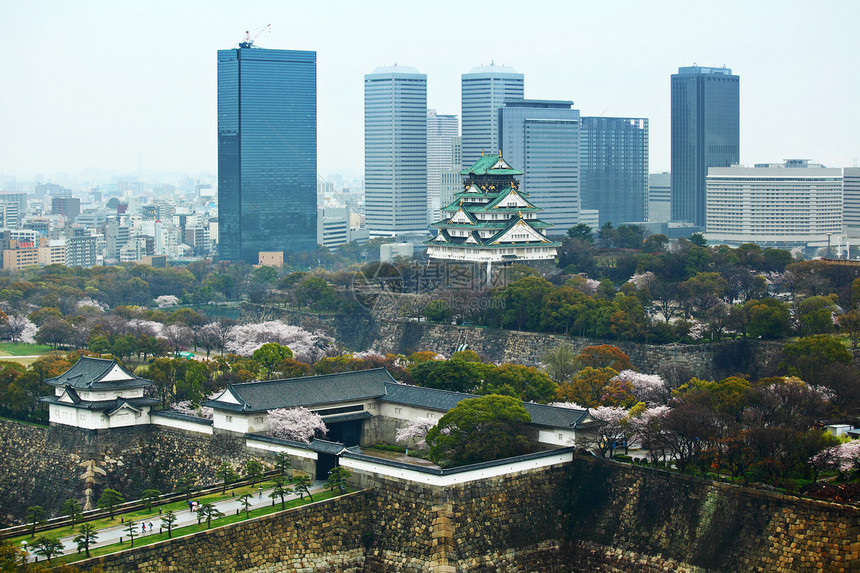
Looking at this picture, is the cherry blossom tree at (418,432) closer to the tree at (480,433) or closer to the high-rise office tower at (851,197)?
the tree at (480,433)

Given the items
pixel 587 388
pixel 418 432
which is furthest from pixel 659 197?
pixel 418 432

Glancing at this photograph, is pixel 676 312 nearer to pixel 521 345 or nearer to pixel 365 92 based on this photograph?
pixel 521 345

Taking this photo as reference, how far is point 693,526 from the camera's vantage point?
2983cm

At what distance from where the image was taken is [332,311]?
65000 mm

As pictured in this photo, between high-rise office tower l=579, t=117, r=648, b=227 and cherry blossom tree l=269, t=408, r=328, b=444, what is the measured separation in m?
120

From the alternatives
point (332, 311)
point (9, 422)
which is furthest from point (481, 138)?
point (9, 422)

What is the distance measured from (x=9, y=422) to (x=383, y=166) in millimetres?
93873

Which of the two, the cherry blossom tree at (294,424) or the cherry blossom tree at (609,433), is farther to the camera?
the cherry blossom tree at (294,424)

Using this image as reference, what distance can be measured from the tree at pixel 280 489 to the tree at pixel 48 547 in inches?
205

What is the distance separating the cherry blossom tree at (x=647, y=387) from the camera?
38469 mm

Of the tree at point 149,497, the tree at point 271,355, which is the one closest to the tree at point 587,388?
the tree at point 271,355

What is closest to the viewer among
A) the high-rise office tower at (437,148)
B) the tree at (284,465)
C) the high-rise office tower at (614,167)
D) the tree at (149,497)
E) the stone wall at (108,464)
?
the tree at (149,497)

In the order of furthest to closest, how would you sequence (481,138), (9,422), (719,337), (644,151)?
(644,151), (481,138), (719,337), (9,422)

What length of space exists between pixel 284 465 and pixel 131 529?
5.72 m
